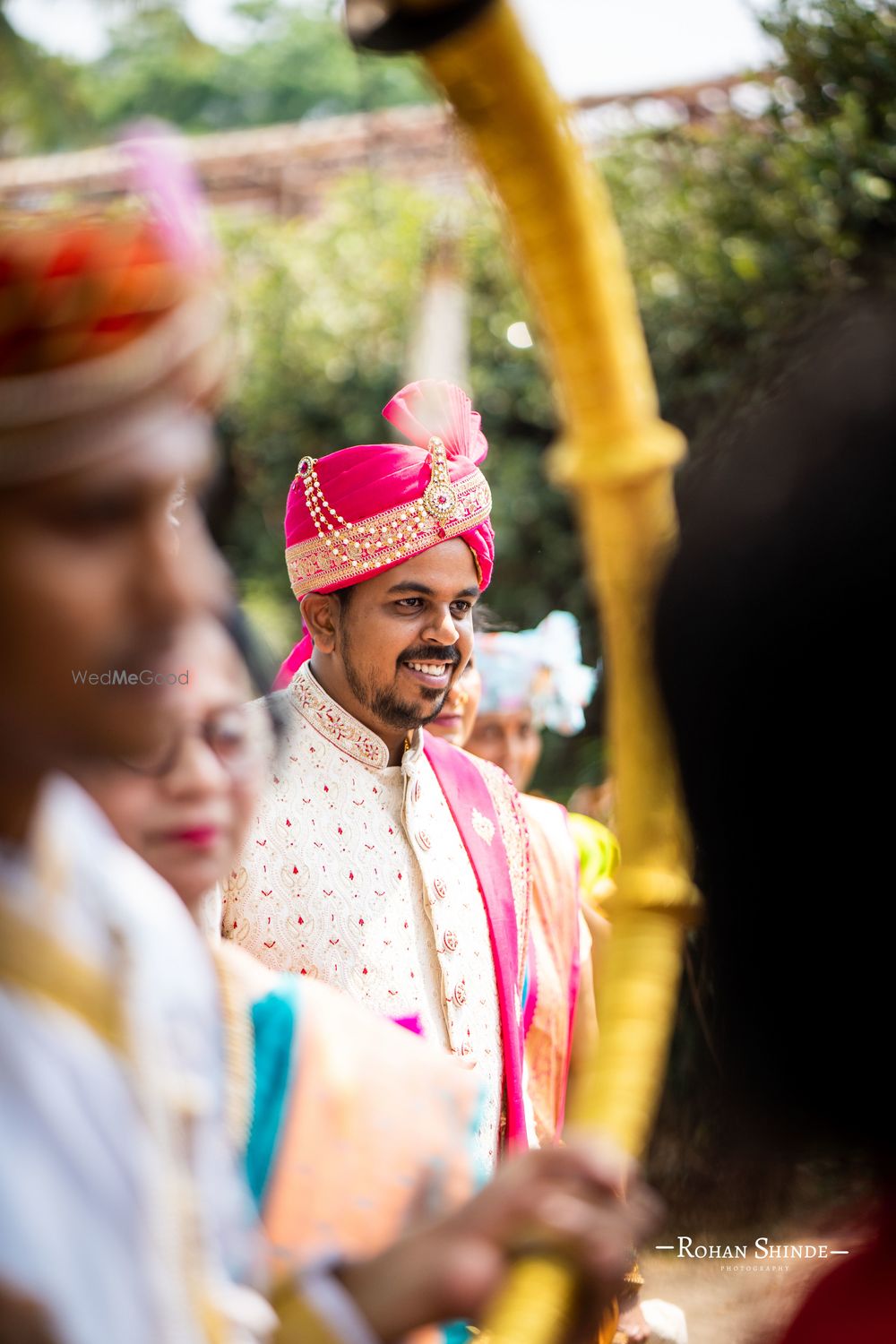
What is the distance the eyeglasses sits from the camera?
1450 mm

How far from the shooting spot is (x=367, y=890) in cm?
277

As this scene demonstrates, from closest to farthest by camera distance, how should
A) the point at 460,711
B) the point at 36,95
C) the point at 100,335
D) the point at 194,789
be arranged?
the point at 100,335 < the point at 194,789 < the point at 460,711 < the point at 36,95

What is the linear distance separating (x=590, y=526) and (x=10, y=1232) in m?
0.69

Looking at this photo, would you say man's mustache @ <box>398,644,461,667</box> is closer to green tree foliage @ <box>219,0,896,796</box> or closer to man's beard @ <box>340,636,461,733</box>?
man's beard @ <box>340,636,461,733</box>

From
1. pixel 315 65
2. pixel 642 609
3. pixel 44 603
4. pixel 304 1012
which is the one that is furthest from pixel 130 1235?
pixel 315 65

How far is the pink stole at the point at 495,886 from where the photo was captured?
287 centimetres

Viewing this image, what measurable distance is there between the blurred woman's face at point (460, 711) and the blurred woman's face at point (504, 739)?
533 millimetres

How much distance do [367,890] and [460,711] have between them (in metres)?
1.19

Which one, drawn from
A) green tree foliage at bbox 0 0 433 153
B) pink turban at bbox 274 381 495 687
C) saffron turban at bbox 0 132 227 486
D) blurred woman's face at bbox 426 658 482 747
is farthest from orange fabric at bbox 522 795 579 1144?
green tree foliage at bbox 0 0 433 153

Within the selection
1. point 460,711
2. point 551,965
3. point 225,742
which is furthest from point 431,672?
point 225,742

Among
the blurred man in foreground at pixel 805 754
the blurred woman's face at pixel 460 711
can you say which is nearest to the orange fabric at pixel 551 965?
the blurred woman's face at pixel 460 711

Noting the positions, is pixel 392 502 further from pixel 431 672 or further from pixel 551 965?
pixel 551 965

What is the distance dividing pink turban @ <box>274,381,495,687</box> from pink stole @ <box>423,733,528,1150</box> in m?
0.42

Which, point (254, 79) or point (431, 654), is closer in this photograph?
point (431, 654)
